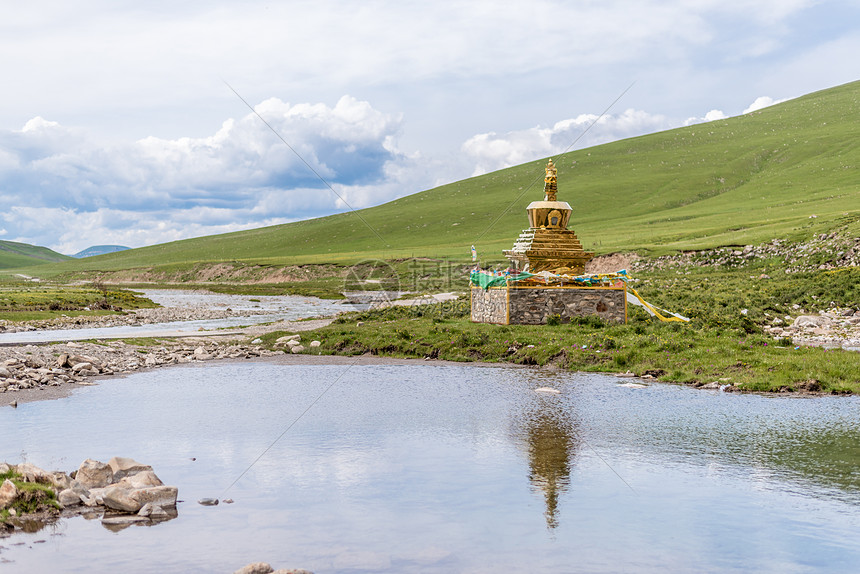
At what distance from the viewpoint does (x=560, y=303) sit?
39.1 metres

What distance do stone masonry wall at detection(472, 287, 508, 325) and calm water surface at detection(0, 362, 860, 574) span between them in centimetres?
1141

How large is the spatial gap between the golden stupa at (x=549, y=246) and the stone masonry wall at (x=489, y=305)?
2.79 m

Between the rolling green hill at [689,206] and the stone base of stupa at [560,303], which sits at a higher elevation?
the rolling green hill at [689,206]

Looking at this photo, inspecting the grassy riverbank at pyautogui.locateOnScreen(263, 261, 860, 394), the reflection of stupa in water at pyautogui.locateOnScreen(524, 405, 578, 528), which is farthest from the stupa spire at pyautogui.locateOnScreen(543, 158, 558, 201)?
the reflection of stupa in water at pyautogui.locateOnScreen(524, 405, 578, 528)

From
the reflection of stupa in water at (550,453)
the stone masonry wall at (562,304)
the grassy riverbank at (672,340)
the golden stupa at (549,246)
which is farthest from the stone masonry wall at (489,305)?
the reflection of stupa in water at (550,453)

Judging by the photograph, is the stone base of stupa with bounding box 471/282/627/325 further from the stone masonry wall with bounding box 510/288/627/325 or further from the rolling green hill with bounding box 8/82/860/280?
the rolling green hill with bounding box 8/82/860/280

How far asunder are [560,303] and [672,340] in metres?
7.64

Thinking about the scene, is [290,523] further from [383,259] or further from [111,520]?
[383,259]

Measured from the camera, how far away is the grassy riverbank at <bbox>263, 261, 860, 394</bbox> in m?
27.4

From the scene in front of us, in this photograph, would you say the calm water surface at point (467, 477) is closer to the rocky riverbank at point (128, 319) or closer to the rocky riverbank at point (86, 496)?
the rocky riverbank at point (86, 496)

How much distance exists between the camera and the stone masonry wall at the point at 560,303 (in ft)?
128

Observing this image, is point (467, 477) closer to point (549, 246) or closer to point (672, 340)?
point (672, 340)

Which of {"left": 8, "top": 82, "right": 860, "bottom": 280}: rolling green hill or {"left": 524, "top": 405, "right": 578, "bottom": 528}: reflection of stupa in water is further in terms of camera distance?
{"left": 8, "top": 82, "right": 860, "bottom": 280}: rolling green hill

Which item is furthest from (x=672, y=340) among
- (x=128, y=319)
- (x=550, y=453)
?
(x=128, y=319)
